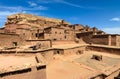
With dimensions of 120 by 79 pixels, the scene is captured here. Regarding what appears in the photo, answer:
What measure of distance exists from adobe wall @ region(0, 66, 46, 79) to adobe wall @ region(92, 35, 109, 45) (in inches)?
724

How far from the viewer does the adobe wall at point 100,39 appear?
77.2 feet

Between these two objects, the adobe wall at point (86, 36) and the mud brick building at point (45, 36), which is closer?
the mud brick building at point (45, 36)

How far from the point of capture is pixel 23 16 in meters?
36.9

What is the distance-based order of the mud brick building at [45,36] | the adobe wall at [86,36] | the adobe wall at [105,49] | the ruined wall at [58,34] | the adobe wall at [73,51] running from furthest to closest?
1. the adobe wall at [86,36]
2. the ruined wall at [58,34]
3. the mud brick building at [45,36]
4. the adobe wall at [105,49]
5. the adobe wall at [73,51]

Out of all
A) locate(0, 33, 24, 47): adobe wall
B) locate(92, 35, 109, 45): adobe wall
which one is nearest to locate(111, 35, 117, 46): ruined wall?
locate(92, 35, 109, 45): adobe wall

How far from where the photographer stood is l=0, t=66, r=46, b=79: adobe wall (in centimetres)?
609

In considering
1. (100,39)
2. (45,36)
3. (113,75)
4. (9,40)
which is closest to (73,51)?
(45,36)

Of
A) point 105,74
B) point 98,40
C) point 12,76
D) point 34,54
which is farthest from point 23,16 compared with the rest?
point 12,76

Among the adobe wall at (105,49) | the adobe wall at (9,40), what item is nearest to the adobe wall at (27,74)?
the adobe wall at (9,40)

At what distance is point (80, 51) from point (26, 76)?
13828 millimetres

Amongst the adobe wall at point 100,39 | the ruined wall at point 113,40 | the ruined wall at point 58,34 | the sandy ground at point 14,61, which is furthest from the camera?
the ruined wall at point 58,34

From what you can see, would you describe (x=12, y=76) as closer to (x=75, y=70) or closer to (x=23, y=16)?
(x=75, y=70)

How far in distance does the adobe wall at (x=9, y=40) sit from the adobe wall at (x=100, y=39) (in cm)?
1295

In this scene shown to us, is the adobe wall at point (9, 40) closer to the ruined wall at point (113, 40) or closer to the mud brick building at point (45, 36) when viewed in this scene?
the mud brick building at point (45, 36)
